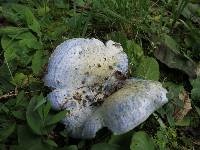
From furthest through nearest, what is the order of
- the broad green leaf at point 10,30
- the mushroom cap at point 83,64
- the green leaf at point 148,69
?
the broad green leaf at point 10,30, the green leaf at point 148,69, the mushroom cap at point 83,64

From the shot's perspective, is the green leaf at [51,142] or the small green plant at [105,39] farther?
the small green plant at [105,39]

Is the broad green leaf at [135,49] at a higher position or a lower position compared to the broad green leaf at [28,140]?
higher

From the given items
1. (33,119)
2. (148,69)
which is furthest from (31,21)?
(33,119)

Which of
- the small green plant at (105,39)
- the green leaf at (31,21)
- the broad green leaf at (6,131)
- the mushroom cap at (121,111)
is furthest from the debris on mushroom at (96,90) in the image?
the green leaf at (31,21)

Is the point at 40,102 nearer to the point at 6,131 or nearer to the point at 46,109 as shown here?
the point at 46,109

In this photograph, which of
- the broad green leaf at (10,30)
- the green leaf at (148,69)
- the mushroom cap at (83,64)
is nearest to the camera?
the mushroom cap at (83,64)

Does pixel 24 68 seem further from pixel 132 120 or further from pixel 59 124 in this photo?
pixel 132 120

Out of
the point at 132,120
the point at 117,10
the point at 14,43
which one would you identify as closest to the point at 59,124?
the point at 132,120

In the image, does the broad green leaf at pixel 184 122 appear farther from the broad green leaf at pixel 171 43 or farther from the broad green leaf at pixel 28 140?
the broad green leaf at pixel 28 140
